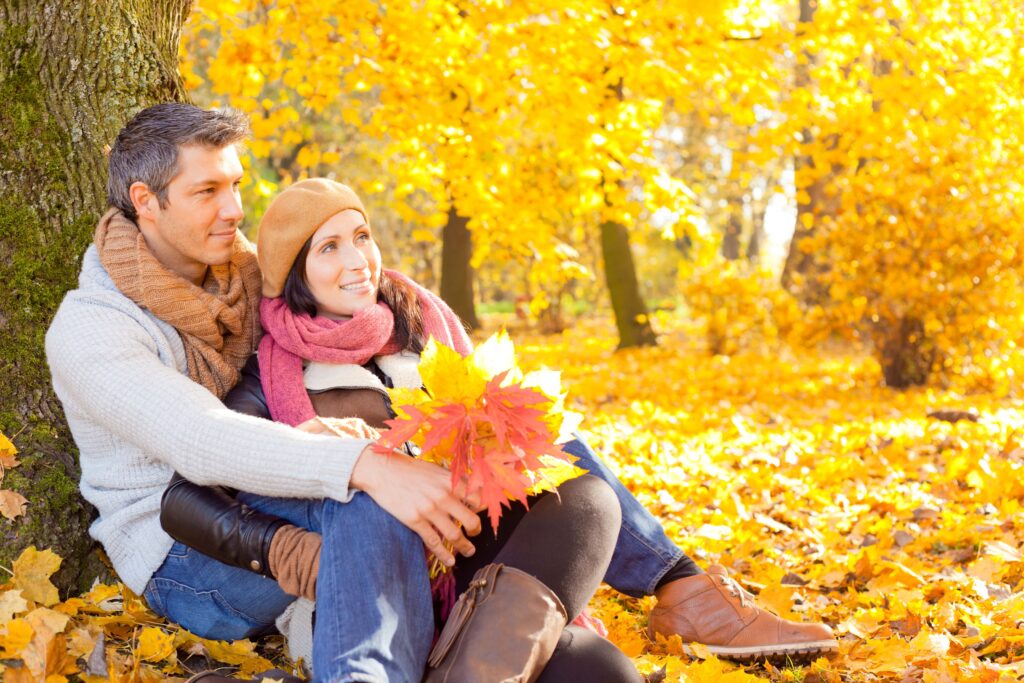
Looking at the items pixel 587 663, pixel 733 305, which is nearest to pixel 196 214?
pixel 587 663

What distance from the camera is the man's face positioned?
2576 mm

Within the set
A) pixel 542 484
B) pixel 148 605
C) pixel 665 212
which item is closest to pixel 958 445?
pixel 665 212

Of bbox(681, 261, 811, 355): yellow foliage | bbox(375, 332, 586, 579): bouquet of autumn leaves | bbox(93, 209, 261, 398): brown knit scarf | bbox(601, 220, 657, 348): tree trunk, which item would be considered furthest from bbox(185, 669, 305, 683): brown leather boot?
bbox(601, 220, 657, 348): tree trunk

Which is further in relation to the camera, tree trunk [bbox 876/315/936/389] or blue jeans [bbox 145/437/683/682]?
tree trunk [bbox 876/315/936/389]

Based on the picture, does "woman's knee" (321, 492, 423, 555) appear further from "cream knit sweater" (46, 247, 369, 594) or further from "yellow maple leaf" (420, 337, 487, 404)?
"yellow maple leaf" (420, 337, 487, 404)

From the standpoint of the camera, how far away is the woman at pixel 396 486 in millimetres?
2051

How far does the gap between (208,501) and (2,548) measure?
0.87 metres

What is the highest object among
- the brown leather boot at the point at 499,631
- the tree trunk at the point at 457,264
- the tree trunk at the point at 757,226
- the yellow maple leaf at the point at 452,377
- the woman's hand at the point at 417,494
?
the yellow maple leaf at the point at 452,377

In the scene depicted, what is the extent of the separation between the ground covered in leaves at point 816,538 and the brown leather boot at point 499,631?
1.93ft

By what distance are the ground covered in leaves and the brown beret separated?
102 centimetres

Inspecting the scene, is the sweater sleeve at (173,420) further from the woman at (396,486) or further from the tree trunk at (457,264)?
the tree trunk at (457,264)

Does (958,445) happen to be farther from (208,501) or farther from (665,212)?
(208,501)

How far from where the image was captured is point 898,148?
7.95m

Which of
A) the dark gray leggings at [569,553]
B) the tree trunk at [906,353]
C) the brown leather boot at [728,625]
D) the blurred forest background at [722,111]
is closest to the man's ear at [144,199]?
the dark gray leggings at [569,553]
